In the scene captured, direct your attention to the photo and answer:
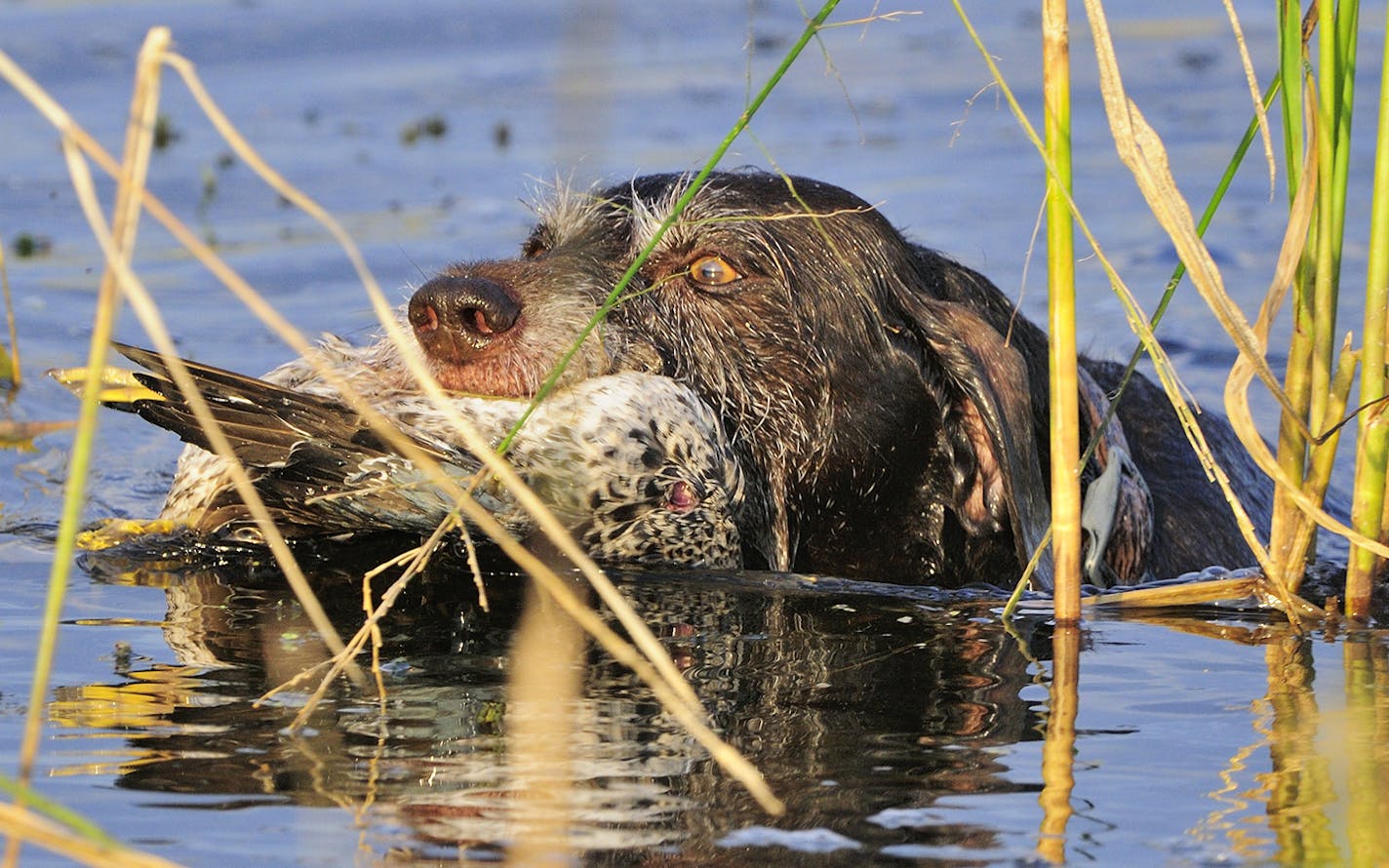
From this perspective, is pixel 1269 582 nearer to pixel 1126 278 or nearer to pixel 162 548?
pixel 162 548

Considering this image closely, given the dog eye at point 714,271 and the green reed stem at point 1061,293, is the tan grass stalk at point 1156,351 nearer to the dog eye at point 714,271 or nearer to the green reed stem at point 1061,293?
the green reed stem at point 1061,293

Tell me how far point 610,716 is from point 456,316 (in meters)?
1.31

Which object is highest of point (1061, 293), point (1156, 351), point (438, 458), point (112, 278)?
point (1061, 293)

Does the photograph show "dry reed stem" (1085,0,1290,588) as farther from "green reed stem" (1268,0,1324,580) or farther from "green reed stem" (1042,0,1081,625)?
"green reed stem" (1268,0,1324,580)

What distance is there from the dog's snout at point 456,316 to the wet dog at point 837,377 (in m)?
0.45

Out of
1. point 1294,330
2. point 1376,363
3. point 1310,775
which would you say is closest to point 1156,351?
point 1294,330

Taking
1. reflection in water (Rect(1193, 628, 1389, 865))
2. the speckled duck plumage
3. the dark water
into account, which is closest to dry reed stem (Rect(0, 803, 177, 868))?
the dark water

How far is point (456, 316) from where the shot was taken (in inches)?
188

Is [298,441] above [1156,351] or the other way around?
the other way around

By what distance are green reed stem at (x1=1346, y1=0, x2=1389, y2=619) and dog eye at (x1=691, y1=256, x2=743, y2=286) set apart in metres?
1.80

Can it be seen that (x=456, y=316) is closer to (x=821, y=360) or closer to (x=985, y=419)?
(x=821, y=360)

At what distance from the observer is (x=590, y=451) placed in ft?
15.1

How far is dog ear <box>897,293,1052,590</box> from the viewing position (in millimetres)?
5145

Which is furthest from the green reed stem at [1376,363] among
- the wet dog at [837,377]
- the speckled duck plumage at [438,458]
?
the speckled duck plumage at [438,458]
